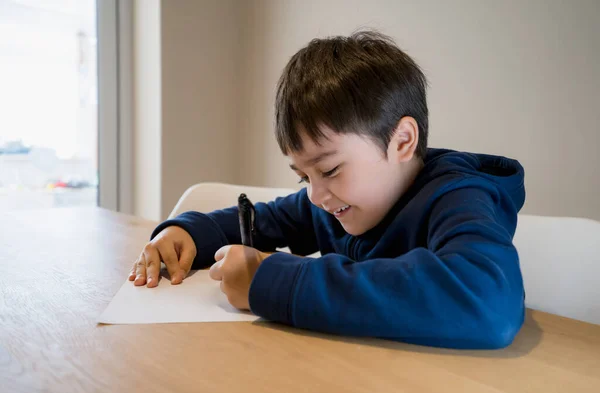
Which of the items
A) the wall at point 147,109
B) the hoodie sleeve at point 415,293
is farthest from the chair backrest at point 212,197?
the wall at point 147,109

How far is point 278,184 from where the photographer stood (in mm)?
2396

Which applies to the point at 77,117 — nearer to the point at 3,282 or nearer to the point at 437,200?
the point at 3,282

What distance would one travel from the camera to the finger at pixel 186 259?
2.65ft

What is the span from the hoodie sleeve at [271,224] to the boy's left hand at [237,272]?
0.26 m

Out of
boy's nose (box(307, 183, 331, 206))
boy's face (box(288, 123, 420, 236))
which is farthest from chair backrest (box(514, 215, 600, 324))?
boy's nose (box(307, 183, 331, 206))

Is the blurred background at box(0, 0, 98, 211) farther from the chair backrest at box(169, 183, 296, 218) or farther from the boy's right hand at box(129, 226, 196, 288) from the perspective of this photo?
the boy's right hand at box(129, 226, 196, 288)

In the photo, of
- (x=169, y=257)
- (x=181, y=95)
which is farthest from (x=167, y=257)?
(x=181, y=95)

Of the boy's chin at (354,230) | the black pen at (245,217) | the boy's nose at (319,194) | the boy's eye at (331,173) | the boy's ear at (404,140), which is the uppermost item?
the boy's ear at (404,140)

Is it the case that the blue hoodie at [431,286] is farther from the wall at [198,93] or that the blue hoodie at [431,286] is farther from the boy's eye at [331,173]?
the wall at [198,93]

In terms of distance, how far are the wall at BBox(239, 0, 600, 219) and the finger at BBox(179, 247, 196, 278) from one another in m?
1.09

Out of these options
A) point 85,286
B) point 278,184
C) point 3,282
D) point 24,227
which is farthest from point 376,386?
point 278,184

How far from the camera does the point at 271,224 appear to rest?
1037mm

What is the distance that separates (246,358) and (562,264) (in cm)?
57

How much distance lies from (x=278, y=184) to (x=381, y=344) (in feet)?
6.23
